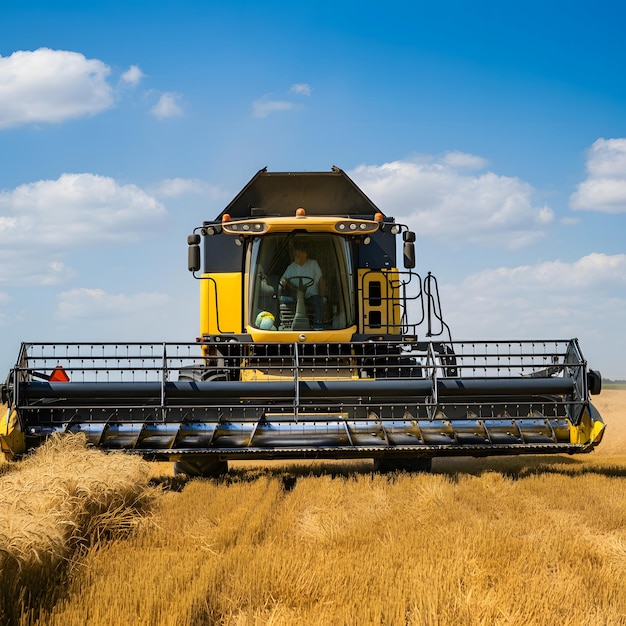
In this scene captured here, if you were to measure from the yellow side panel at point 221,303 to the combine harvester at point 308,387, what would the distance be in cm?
2

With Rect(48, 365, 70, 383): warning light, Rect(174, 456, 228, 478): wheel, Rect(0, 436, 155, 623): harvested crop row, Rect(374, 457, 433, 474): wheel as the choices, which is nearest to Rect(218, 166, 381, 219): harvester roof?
Rect(48, 365, 70, 383): warning light

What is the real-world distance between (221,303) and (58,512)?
606 centimetres

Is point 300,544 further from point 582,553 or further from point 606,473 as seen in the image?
point 606,473

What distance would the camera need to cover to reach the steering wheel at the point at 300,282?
9969mm

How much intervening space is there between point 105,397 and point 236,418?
132 cm

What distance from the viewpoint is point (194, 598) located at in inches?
147

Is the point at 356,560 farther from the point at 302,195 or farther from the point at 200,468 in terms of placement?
the point at 302,195

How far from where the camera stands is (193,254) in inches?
393

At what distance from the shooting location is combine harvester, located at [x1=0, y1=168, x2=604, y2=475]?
7977 mm

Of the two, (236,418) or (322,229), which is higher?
(322,229)

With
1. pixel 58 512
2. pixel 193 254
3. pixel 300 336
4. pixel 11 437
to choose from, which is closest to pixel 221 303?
pixel 193 254

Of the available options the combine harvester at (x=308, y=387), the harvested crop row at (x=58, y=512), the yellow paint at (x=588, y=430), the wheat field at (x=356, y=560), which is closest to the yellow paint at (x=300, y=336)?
the combine harvester at (x=308, y=387)

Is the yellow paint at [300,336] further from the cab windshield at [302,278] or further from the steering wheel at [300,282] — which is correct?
the steering wheel at [300,282]

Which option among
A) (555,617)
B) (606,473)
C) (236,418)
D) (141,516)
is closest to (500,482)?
(606,473)
